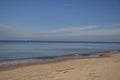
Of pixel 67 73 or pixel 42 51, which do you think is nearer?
pixel 67 73

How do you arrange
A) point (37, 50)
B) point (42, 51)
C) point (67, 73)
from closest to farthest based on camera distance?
point (67, 73), point (42, 51), point (37, 50)

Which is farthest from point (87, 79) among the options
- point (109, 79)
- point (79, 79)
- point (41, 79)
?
point (41, 79)

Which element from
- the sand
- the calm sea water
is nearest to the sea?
the calm sea water

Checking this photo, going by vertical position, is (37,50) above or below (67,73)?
below

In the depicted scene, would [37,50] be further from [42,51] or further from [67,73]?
[67,73]

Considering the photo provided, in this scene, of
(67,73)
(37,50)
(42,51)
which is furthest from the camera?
(37,50)

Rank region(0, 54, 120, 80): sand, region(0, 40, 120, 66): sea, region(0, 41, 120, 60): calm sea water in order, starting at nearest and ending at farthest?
region(0, 54, 120, 80): sand, region(0, 40, 120, 66): sea, region(0, 41, 120, 60): calm sea water

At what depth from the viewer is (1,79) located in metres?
6.04

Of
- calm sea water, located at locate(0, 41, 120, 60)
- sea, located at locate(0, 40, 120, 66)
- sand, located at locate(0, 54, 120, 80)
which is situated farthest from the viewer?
calm sea water, located at locate(0, 41, 120, 60)

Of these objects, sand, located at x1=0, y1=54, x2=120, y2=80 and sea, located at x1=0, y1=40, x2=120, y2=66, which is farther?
sea, located at x1=0, y1=40, x2=120, y2=66

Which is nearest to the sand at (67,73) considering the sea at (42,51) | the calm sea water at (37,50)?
the sea at (42,51)

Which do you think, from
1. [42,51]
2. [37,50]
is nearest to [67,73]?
[42,51]

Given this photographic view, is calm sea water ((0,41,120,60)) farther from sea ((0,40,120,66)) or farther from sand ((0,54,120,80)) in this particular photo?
sand ((0,54,120,80))

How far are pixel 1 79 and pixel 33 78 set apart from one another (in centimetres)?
145
